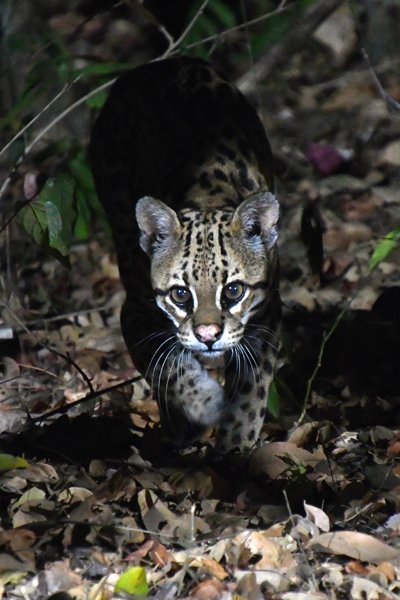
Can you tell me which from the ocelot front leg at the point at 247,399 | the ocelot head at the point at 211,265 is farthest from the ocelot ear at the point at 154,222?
the ocelot front leg at the point at 247,399

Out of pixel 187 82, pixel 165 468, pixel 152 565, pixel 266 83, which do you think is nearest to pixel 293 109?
pixel 266 83

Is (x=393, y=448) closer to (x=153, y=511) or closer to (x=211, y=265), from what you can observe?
(x=211, y=265)

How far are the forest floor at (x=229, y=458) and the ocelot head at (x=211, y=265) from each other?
1.50 feet

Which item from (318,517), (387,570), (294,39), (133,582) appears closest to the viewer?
(133,582)

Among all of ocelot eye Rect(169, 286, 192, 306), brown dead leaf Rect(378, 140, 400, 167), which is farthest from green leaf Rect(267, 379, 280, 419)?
brown dead leaf Rect(378, 140, 400, 167)

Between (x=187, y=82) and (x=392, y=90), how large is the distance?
15.5 ft

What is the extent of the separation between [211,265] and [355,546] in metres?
1.70

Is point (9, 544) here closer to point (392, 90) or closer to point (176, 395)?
point (176, 395)

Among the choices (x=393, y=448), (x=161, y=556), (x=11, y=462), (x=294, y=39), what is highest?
(x=294, y=39)

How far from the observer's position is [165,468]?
5441 millimetres

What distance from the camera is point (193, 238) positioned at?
18.8 feet

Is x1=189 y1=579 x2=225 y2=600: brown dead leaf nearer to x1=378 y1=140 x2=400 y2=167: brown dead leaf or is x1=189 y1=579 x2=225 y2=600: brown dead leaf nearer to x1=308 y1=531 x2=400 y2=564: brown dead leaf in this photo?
x1=308 y1=531 x2=400 y2=564: brown dead leaf

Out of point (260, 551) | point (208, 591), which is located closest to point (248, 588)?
point (208, 591)

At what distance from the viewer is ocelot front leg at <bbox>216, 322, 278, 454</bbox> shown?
5953 mm
